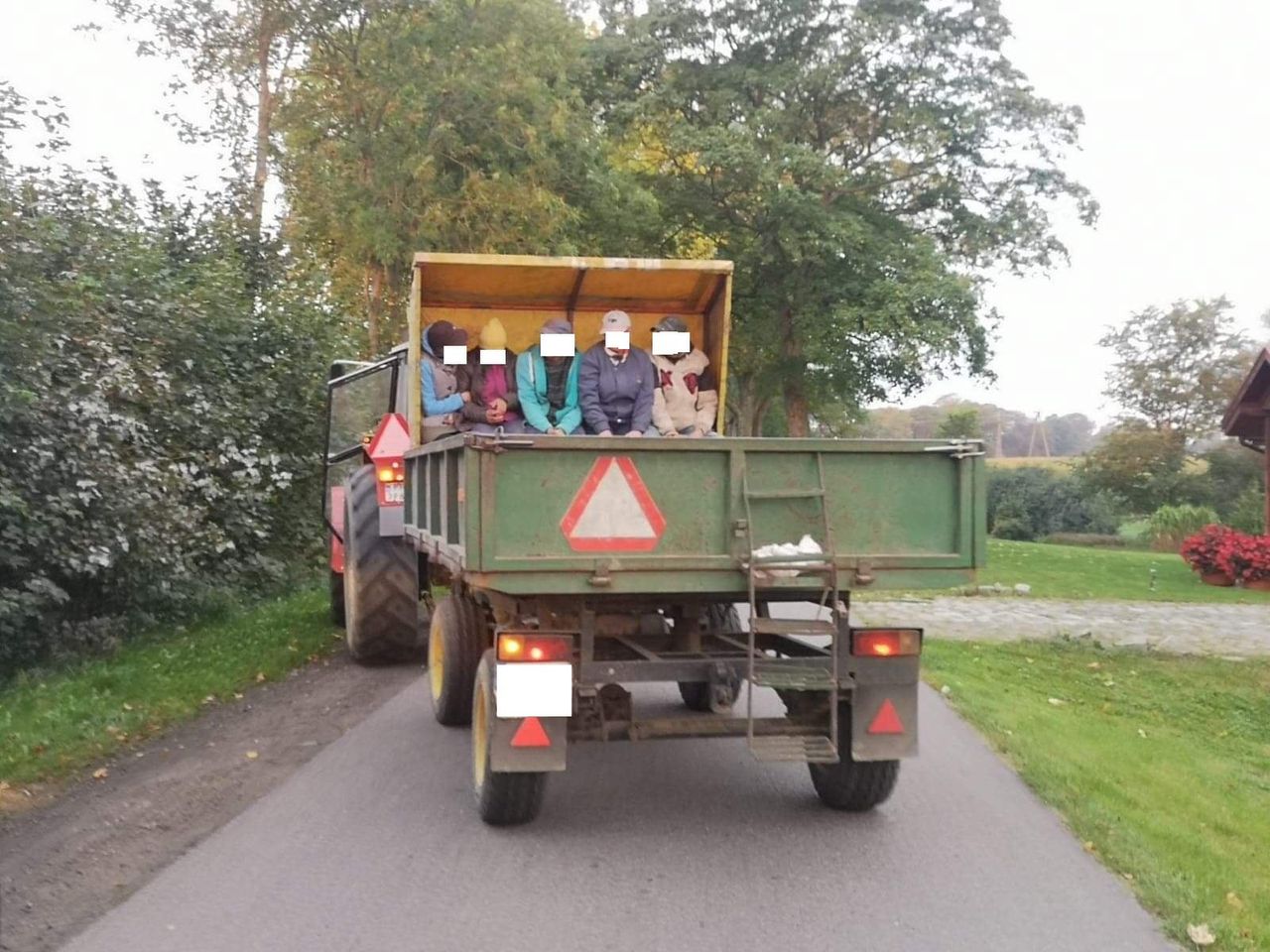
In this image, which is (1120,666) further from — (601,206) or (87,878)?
(601,206)

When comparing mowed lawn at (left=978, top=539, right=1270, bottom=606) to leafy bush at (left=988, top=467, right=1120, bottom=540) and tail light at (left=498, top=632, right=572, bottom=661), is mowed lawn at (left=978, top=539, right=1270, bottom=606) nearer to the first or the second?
tail light at (left=498, top=632, right=572, bottom=661)

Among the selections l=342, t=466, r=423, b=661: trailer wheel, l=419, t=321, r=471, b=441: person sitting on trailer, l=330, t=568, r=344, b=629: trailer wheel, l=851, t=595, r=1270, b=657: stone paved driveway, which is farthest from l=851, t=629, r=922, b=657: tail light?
l=851, t=595, r=1270, b=657: stone paved driveway

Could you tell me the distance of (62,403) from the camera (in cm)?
947

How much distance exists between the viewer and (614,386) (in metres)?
7.87

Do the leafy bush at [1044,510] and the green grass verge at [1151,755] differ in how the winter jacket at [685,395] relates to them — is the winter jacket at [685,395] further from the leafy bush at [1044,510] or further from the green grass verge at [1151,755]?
the leafy bush at [1044,510]

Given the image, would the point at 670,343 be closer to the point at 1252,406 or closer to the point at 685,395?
the point at 685,395

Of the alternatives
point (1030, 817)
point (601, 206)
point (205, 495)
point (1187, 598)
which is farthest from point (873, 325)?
point (1030, 817)

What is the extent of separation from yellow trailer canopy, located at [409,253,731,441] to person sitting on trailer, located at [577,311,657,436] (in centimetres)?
77

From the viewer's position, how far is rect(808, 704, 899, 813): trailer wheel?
5930 millimetres

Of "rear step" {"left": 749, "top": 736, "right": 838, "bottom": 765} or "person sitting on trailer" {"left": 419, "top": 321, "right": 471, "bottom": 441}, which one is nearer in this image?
"rear step" {"left": 749, "top": 736, "right": 838, "bottom": 765}

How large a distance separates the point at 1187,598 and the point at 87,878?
1720 cm

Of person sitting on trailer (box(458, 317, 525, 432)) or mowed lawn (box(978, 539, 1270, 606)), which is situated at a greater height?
person sitting on trailer (box(458, 317, 525, 432))

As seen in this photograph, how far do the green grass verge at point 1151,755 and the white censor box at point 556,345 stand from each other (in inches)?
144

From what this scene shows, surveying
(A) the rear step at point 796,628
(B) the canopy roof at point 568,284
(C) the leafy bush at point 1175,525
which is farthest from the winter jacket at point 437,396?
(C) the leafy bush at point 1175,525
